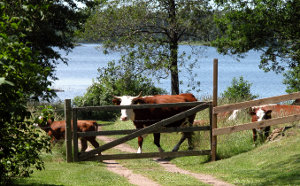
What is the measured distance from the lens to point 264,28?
72.1 feet

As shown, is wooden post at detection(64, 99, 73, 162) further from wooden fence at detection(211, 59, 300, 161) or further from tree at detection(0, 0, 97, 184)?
wooden fence at detection(211, 59, 300, 161)

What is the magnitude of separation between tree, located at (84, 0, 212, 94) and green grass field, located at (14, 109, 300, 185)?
10.7 metres

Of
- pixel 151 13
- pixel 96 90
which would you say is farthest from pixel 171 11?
pixel 96 90

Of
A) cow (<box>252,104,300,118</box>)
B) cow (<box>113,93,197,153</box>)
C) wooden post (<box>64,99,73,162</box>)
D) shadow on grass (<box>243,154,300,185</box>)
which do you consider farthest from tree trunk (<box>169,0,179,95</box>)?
shadow on grass (<box>243,154,300,185</box>)

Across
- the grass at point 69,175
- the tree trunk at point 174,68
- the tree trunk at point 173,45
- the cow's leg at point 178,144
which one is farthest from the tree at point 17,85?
the tree trunk at point 173,45

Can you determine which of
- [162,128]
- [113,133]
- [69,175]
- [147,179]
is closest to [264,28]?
[162,128]

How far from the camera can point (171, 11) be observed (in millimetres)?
25188

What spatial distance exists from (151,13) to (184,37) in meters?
2.42

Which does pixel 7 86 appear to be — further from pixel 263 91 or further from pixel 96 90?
pixel 263 91

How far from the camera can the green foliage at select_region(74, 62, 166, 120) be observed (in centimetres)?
2508

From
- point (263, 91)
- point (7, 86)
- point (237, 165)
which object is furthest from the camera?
point (263, 91)

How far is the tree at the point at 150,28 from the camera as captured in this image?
81.8ft

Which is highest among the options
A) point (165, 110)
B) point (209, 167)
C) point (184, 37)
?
point (184, 37)

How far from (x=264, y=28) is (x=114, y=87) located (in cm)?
843
